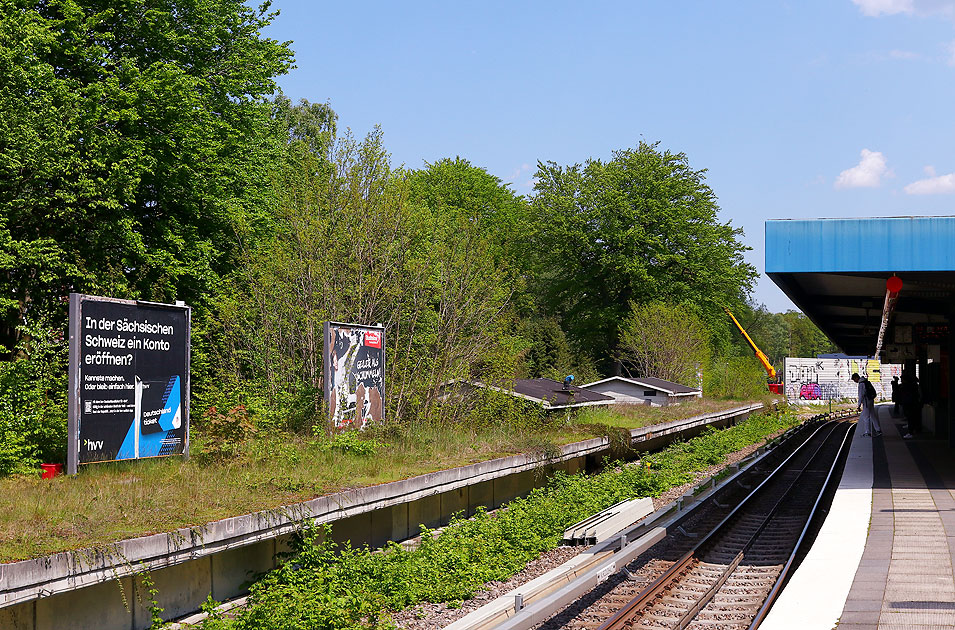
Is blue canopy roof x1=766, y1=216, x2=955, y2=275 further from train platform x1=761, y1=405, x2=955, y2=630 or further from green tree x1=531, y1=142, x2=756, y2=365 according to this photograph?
green tree x1=531, y1=142, x2=756, y2=365

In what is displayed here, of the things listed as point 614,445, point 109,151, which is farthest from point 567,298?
point 109,151

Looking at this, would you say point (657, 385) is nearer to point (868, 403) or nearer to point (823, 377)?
point (868, 403)

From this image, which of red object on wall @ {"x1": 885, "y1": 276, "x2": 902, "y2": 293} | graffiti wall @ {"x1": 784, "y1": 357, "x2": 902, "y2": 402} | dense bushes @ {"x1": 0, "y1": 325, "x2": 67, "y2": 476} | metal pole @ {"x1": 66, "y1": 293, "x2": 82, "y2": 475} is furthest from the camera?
graffiti wall @ {"x1": 784, "y1": 357, "x2": 902, "y2": 402}

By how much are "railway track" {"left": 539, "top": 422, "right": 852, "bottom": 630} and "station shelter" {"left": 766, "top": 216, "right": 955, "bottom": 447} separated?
16.0 feet

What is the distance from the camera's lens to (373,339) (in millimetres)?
18312

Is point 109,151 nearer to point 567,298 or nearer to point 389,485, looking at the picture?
point 389,485

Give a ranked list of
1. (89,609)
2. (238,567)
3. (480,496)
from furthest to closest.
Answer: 1. (480,496)
2. (238,567)
3. (89,609)

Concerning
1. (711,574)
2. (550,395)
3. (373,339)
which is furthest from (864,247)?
(550,395)

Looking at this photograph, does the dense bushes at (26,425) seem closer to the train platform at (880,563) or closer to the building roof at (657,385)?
the train platform at (880,563)

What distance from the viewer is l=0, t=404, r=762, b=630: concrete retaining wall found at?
777cm

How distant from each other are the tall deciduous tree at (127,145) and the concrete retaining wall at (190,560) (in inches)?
429

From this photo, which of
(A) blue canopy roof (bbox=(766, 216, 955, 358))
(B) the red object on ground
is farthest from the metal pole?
(A) blue canopy roof (bbox=(766, 216, 955, 358))

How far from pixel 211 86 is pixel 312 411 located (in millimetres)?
13064

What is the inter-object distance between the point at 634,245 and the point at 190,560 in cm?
5146
